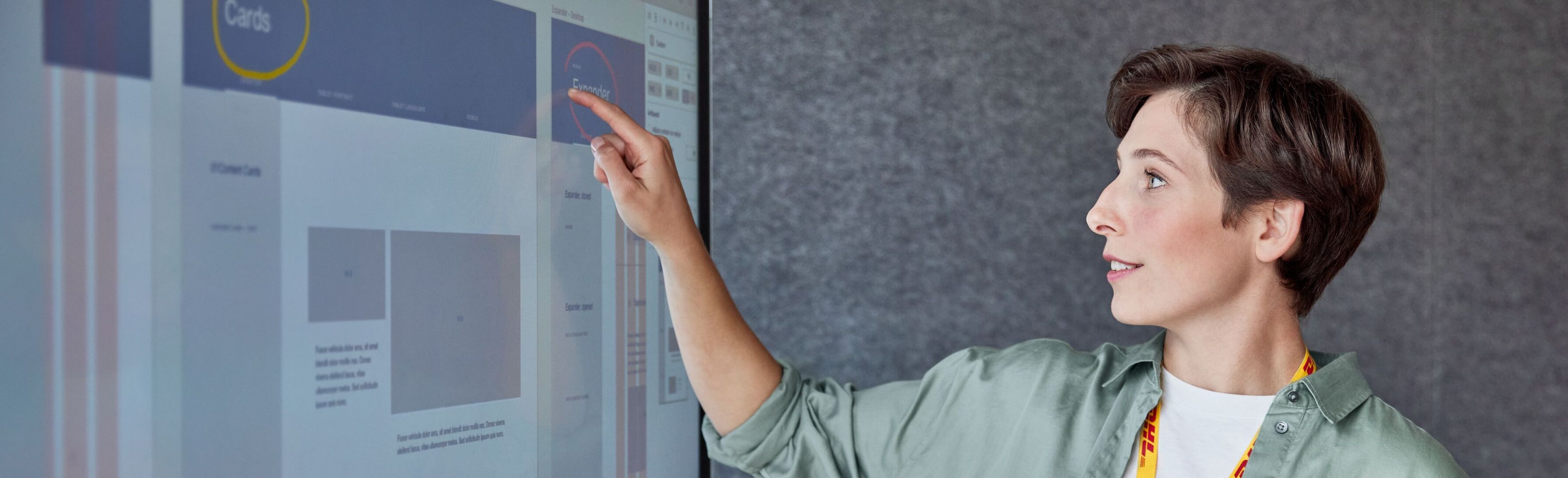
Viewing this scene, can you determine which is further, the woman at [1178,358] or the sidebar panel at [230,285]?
the woman at [1178,358]

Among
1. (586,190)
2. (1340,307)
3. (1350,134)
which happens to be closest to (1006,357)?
(1350,134)

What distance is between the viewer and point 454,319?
2.26 feet

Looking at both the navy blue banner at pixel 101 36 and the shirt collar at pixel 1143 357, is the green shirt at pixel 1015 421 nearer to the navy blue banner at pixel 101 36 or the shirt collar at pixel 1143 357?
the shirt collar at pixel 1143 357

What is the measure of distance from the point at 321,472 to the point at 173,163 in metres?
0.20

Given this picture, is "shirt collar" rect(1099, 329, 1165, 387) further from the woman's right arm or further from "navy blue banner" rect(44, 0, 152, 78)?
"navy blue banner" rect(44, 0, 152, 78)

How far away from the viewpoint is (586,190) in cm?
81

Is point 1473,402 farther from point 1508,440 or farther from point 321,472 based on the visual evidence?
point 321,472

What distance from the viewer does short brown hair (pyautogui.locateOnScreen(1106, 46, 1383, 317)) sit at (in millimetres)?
979

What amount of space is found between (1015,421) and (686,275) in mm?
396

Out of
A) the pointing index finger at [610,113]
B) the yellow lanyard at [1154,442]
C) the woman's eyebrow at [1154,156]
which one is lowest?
the yellow lanyard at [1154,442]

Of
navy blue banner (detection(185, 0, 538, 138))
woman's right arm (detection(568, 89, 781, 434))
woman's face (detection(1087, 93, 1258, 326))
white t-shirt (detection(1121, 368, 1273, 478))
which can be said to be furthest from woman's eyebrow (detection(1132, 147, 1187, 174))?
navy blue banner (detection(185, 0, 538, 138))

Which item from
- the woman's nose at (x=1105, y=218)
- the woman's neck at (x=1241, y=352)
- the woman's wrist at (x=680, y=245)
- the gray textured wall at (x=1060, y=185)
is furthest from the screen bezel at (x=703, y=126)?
the woman's neck at (x=1241, y=352)

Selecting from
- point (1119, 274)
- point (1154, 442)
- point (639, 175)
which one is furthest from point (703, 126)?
point (1154, 442)

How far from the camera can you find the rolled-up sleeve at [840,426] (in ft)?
3.31
